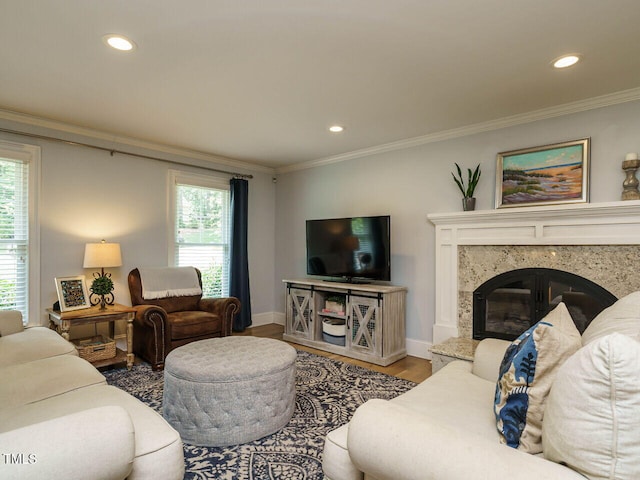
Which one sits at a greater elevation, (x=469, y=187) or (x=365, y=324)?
(x=469, y=187)

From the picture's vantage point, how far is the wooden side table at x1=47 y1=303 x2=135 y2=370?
10.3ft

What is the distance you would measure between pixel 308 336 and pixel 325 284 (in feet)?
2.22

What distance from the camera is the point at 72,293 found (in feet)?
11.4

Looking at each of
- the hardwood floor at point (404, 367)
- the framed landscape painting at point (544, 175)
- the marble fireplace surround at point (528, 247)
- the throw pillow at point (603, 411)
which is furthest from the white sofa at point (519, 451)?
the hardwood floor at point (404, 367)

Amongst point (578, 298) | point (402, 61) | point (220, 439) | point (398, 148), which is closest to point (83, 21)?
point (402, 61)

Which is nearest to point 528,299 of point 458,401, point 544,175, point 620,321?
point 544,175

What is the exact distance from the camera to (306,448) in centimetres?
212

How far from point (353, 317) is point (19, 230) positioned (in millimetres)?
3374

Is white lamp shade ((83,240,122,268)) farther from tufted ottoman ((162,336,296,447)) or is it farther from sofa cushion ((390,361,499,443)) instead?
sofa cushion ((390,361,499,443))

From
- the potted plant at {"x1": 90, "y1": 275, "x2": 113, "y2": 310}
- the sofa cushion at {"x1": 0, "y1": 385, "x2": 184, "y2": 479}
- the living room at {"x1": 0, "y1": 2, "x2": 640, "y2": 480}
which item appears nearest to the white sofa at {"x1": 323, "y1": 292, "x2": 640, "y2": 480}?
the sofa cushion at {"x1": 0, "y1": 385, "x2": 184, "y2": 479}

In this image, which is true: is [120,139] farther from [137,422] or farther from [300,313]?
[137,422]

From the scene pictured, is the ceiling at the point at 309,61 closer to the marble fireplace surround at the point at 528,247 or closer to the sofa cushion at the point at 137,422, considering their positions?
the marble fireplace surround at the point at 528,247

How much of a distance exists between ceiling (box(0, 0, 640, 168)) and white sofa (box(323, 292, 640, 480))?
158 cm

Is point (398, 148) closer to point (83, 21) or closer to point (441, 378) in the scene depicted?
point (441, 378)
